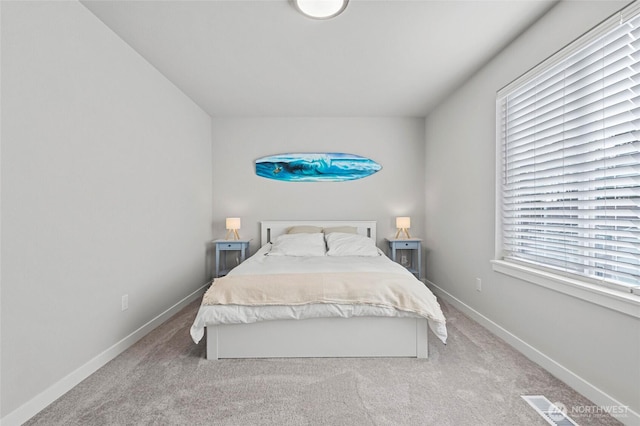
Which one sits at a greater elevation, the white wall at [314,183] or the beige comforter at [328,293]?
the white wall at [314,183]

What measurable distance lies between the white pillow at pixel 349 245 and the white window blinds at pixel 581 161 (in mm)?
1462

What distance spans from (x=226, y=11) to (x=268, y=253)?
2398mm

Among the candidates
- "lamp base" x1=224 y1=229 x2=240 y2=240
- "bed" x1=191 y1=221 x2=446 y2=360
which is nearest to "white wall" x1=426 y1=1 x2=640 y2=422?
"bed" x1=191 y1=221 x2=446 y2=360

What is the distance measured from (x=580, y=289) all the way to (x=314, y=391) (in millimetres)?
1698

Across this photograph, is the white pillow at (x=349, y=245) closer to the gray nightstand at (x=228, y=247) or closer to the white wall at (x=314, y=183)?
the white wall at (x=314, y=183)

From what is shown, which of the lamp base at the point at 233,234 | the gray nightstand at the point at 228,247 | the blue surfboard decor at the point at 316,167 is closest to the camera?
the gray nightstand at the point at 228,247

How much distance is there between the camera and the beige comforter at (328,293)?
6.95 feet

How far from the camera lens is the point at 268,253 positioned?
3508 millimetres

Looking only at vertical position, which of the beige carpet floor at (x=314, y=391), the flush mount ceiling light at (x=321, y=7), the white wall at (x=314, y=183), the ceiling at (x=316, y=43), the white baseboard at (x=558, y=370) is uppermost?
the ceiling at (x=316, y=43)

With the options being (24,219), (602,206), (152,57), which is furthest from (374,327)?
(152,57)

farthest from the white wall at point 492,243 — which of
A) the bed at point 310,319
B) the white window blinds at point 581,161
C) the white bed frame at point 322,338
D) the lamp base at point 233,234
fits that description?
the lamp base at point 233,234

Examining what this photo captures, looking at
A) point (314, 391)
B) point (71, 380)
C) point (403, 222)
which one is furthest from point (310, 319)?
point (403, 222)

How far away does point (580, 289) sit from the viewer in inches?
68.1

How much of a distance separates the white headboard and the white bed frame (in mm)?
2115
